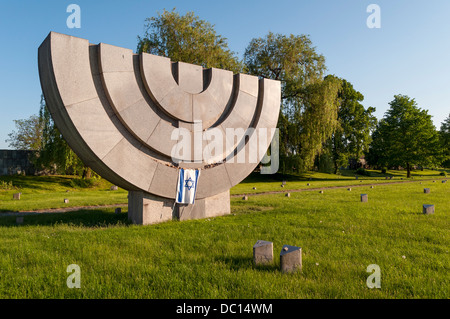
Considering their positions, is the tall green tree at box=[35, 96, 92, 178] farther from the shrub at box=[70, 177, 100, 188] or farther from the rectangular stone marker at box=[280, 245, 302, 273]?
the rectangular stone marker at box=[280, 245, 302, 273]

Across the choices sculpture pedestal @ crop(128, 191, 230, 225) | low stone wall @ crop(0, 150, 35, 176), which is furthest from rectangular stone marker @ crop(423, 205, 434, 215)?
low stone wall @ crop(0, 150, 35, 176)

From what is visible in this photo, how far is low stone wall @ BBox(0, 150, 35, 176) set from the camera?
80.1 ft

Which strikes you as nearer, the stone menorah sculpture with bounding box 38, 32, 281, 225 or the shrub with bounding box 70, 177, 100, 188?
the stone menorah sculpture with bounding box 38, 32, 281, 225

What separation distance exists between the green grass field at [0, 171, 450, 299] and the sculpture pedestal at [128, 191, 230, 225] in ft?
1.50

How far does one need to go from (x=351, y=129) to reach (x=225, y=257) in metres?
36.5

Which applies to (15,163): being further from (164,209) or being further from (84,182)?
(164,209)

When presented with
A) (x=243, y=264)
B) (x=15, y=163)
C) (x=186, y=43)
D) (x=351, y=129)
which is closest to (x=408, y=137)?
(x=351, y=129)

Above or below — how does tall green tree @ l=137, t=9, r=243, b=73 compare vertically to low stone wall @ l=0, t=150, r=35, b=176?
above

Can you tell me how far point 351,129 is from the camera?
3703 cm

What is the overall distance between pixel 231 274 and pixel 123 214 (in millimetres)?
6220

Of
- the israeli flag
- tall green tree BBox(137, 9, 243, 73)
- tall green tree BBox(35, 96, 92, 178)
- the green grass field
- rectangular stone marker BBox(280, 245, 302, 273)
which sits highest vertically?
tall green tree BBox(137, 9, 243, 73)
